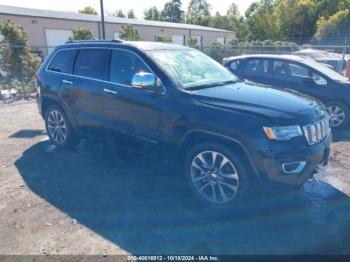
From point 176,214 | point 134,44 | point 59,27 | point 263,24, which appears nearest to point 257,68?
point 134,44

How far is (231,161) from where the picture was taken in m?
3.45

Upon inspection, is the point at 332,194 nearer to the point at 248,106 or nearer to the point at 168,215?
the point at 248,106

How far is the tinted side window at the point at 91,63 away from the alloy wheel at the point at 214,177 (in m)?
1.98

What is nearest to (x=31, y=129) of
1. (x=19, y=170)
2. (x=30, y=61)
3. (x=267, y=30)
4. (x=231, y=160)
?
(x=19, y=170)

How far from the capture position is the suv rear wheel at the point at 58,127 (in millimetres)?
5426

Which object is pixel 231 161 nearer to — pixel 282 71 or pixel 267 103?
pixel 267 103

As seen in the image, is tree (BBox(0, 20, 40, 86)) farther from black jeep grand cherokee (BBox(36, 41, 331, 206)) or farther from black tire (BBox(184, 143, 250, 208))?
black tire (BBox(184, 143, 250, 208))

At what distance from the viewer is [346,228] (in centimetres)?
341

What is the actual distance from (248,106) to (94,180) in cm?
243

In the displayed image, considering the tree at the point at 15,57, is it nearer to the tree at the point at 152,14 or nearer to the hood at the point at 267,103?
the hood at the point at 267,103

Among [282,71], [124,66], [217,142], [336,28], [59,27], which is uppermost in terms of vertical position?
[336,28]

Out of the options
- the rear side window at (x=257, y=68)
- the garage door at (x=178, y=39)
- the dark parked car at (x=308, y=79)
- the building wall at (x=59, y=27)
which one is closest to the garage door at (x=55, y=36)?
the building wall at (x=59, y=27)

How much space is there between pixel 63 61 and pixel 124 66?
1.56 meters

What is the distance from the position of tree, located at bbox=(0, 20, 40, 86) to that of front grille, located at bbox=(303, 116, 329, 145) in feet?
39.6
